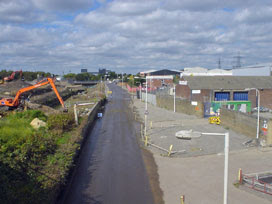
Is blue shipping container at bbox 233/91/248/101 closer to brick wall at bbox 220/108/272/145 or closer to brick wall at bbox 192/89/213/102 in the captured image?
brick wall at bbox 192/89/213/102

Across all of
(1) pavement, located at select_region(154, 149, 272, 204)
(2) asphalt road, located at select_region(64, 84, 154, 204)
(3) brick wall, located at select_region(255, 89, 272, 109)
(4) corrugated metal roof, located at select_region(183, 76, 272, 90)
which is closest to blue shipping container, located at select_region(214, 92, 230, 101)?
(4) corrugated metal roof, located at select_region(183, 76, 272, 90)

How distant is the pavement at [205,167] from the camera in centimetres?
1292

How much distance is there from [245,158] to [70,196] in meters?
12.5

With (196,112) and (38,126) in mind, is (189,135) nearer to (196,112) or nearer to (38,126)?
(38,126)

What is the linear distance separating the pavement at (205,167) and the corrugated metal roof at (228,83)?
15.6 m

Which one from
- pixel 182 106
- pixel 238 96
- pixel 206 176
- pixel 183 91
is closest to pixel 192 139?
pixel 206 176

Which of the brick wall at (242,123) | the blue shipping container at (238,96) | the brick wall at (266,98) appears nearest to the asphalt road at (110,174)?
the brick wall at (242,123)

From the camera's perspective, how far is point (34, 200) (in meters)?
10.1

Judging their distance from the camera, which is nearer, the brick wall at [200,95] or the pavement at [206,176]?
the pavement at [206,176]

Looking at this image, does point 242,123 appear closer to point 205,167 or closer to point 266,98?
point 205,167

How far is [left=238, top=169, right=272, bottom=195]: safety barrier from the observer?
1318 cm

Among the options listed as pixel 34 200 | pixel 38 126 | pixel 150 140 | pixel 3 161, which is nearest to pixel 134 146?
pixel 150 140

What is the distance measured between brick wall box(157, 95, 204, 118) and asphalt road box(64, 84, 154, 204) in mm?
12426

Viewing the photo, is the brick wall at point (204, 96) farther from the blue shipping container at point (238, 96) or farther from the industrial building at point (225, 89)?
the blue shipping container at point (238, 96)
